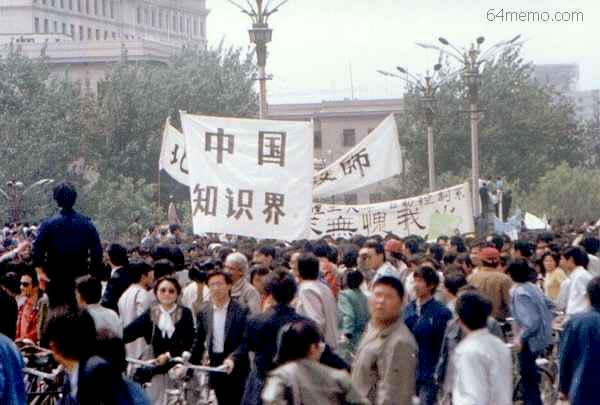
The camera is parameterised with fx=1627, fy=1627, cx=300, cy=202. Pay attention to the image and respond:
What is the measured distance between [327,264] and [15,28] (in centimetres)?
10783

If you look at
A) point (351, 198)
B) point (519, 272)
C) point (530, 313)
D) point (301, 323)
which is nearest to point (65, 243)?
point (519, 272)

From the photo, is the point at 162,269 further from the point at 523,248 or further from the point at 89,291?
the point at 523,248

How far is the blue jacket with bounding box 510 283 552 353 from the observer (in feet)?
44.2

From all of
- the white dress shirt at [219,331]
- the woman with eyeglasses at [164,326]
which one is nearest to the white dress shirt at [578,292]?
the white dress shirt at [219,331]

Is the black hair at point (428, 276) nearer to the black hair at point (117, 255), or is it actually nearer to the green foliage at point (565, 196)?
the black hair at point (117, 255)

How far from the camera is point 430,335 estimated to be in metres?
11.6

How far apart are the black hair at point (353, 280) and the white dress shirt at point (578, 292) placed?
76.2 inches

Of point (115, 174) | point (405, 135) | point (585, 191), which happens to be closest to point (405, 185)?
point (405, 135)

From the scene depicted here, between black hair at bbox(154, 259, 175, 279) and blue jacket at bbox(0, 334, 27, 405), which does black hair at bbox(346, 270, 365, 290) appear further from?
blue jacket at bbox(0, 334, 27, 405)

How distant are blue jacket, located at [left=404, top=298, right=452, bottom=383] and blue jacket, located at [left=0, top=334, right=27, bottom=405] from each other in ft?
12.4

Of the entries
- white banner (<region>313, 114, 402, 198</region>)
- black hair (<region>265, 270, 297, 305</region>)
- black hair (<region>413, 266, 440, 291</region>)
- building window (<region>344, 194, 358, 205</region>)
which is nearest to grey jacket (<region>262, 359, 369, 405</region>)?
black hair (<region>265, 270, 297, 305</region>)

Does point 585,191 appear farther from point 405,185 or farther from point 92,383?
point 92,383

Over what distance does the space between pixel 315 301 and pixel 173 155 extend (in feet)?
47.7

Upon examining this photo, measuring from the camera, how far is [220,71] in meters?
69.2
